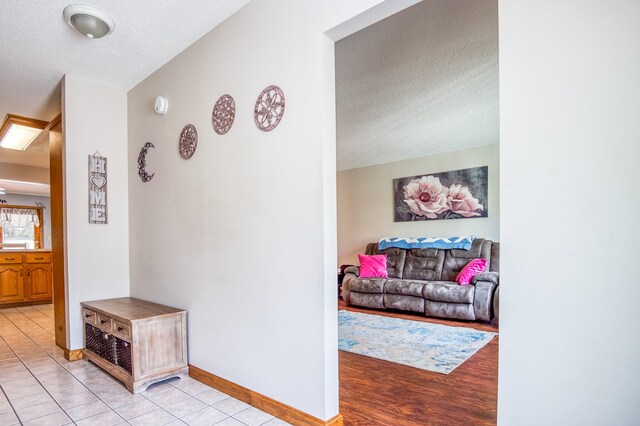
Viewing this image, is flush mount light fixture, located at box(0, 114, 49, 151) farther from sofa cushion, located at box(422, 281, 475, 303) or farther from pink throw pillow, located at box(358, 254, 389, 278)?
sofa cushion, located at box(422, 281, 475, 303)

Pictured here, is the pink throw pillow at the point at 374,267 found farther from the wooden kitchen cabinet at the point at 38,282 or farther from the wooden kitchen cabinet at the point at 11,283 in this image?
the wooden kitchen cabinet at the point at 11,283

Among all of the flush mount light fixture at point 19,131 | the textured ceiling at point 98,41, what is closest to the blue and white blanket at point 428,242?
the textured ceiling at point 98,41

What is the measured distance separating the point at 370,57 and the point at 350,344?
269cm

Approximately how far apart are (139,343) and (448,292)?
3.47 metres

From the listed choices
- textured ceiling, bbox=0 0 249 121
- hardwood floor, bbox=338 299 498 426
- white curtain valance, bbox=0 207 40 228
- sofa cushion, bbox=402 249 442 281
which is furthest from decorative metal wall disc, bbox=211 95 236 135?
white curtain valance, bbox=0 207 40 228

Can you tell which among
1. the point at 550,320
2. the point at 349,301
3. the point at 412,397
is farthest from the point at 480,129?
the point at 550,320

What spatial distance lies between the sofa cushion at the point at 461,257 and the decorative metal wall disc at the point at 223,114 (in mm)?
3819

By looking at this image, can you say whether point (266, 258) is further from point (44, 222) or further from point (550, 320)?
point (44, 222)

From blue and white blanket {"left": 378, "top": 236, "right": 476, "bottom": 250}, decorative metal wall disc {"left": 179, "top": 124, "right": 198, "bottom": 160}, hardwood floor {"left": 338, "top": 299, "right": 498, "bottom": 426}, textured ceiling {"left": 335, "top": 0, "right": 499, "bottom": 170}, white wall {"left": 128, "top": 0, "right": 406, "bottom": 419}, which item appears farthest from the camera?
blue and white blanket {"left": 378, "top": 236, "right": 476, "bottom": 250}

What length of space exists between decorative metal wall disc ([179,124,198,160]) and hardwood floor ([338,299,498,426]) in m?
Answer: 2.15

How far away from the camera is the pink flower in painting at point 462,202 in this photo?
5.19 metres

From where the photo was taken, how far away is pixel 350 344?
11.4ft

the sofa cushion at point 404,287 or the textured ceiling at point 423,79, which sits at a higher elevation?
the textured ceiling at point 423,79

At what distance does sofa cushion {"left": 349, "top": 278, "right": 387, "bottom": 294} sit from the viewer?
504 cm
